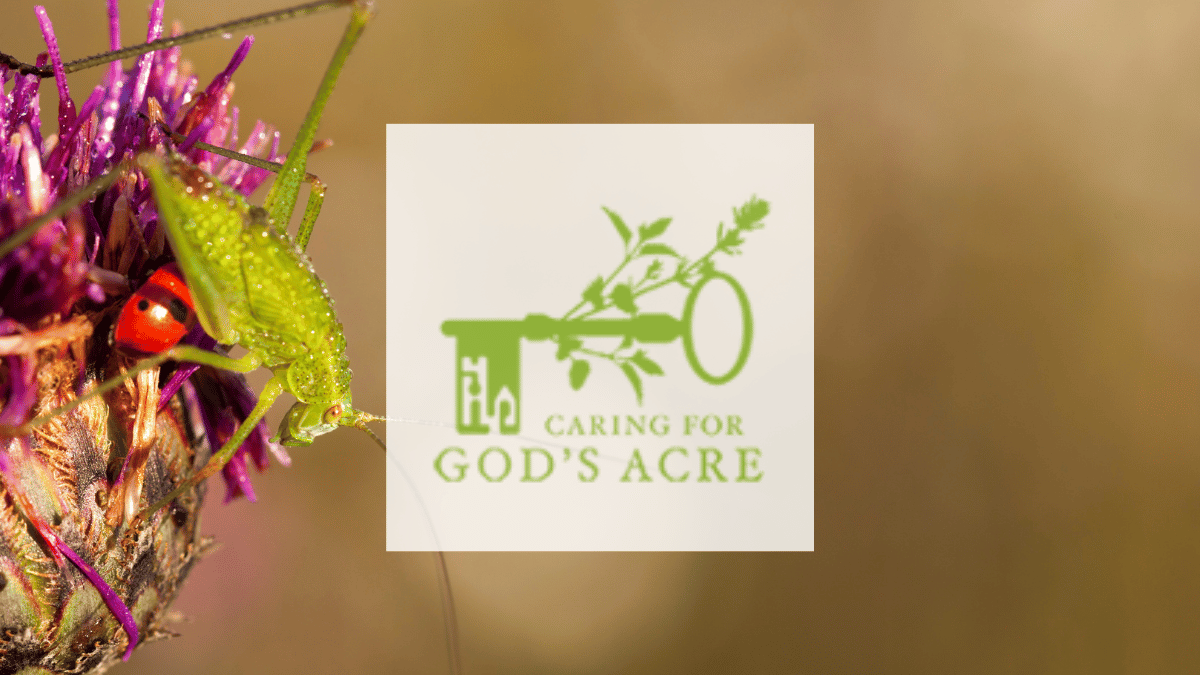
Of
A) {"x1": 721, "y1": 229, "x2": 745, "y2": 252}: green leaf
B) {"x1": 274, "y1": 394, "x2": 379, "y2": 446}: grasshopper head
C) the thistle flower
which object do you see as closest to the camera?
the thistle flower

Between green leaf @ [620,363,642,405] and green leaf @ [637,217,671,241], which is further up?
green leaf @ [637,217,671,241]

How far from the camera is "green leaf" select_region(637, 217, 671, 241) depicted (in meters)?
2.46

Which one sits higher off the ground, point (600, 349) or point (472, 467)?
point (600, 349)

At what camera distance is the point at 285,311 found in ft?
3.20

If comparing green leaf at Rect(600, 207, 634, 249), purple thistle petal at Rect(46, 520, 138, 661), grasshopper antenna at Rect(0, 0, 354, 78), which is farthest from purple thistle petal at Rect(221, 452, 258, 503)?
green leaf at Rect(600, 207, 634, 249)

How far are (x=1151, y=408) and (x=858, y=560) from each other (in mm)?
1292

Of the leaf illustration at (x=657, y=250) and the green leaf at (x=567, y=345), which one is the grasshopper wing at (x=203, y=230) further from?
the leaf illustration at (x=657, y=250)

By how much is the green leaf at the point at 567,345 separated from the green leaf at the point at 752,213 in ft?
2.47

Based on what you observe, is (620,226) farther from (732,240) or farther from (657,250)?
(732,240)

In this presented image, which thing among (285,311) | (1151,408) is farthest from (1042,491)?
(285,311)

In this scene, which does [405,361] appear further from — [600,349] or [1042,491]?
[1042,491]

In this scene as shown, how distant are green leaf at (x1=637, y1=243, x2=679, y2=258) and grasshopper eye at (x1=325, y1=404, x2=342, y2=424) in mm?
1494

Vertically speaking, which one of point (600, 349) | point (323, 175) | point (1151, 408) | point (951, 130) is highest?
point (951, 130)

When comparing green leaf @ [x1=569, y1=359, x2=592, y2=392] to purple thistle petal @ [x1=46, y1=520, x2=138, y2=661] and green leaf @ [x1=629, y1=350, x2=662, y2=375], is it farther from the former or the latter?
purple thistle petal @ [x1=46, y1=520, x2=138, y2=661]
